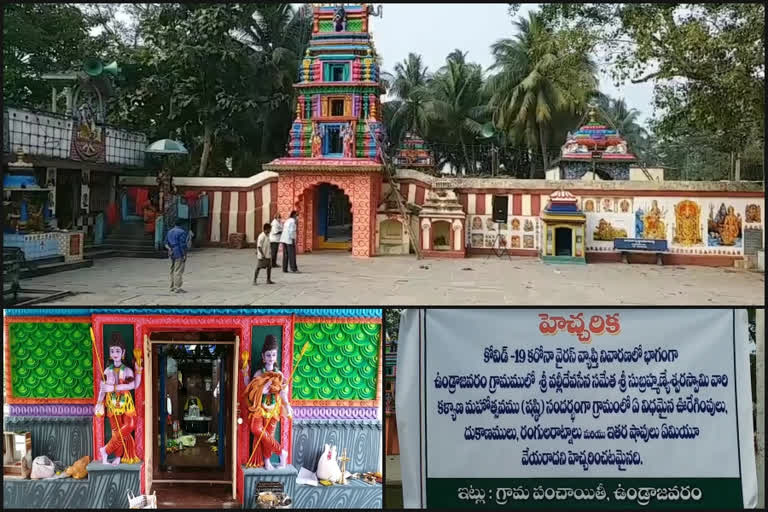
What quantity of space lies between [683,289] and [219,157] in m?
10.9

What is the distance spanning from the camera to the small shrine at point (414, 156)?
2518 cm

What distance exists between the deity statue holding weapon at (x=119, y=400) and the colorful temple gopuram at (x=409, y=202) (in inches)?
364

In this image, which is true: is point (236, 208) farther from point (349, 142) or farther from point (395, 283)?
point (395, 283)

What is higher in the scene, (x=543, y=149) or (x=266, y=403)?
(x=543, y=149)

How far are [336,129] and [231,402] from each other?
1034cm

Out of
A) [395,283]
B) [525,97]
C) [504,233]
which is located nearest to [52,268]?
[395,283]

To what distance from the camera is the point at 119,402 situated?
586 cm

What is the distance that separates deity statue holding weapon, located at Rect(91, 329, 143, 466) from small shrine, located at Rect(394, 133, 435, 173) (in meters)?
19.5

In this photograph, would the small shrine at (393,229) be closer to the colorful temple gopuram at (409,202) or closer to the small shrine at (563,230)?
the colorful temple gopuram at (409,202)

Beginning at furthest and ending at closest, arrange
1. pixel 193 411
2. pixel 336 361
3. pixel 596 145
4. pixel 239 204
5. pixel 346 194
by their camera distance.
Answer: pixel 596 145
pixel 239 204
pixel 346 194
pixel 193 411
pixel 336 361

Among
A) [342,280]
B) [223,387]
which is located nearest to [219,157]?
[342,280]

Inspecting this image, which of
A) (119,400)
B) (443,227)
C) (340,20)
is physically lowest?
(119,400)

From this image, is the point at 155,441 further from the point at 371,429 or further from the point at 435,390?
the point at 435,390

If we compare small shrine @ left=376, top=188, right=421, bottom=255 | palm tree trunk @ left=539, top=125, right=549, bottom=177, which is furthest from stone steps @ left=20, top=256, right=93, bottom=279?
palm tree trunk @ left=539, top=125, right=549, bottom=177
